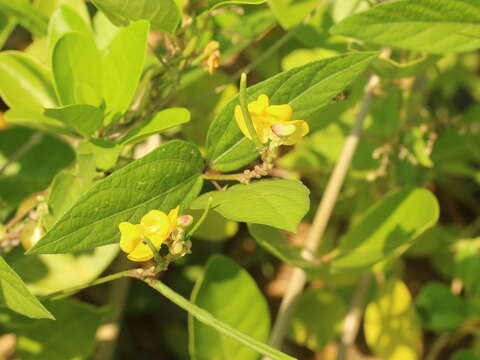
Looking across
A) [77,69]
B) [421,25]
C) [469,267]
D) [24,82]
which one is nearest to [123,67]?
[77,69]

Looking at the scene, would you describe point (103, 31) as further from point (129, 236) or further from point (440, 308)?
point (440, 308)

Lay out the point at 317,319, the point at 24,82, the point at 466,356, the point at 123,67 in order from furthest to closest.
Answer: the point at 317,319 → the point at 466,356 → the point at 24,82 → the point at 123,67

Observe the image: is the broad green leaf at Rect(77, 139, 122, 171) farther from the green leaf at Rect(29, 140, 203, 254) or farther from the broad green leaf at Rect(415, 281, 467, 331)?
the broad green leaf at Rect(415, 281, 467, 331)

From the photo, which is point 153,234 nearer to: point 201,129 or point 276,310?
point 201,129

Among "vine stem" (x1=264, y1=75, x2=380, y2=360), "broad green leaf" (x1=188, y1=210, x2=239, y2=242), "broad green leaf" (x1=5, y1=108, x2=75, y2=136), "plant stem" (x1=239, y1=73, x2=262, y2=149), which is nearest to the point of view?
"plant stem" (x1=239, y1=73, x2=262, y2=149)

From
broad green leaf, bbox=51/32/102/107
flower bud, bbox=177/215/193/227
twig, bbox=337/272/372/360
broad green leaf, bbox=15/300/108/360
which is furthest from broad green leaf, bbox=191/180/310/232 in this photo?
twig, bbox=337/272/372/360

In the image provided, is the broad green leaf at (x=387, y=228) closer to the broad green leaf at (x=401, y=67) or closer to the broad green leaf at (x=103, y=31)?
the broad green leaf at (x=401, y=67)
